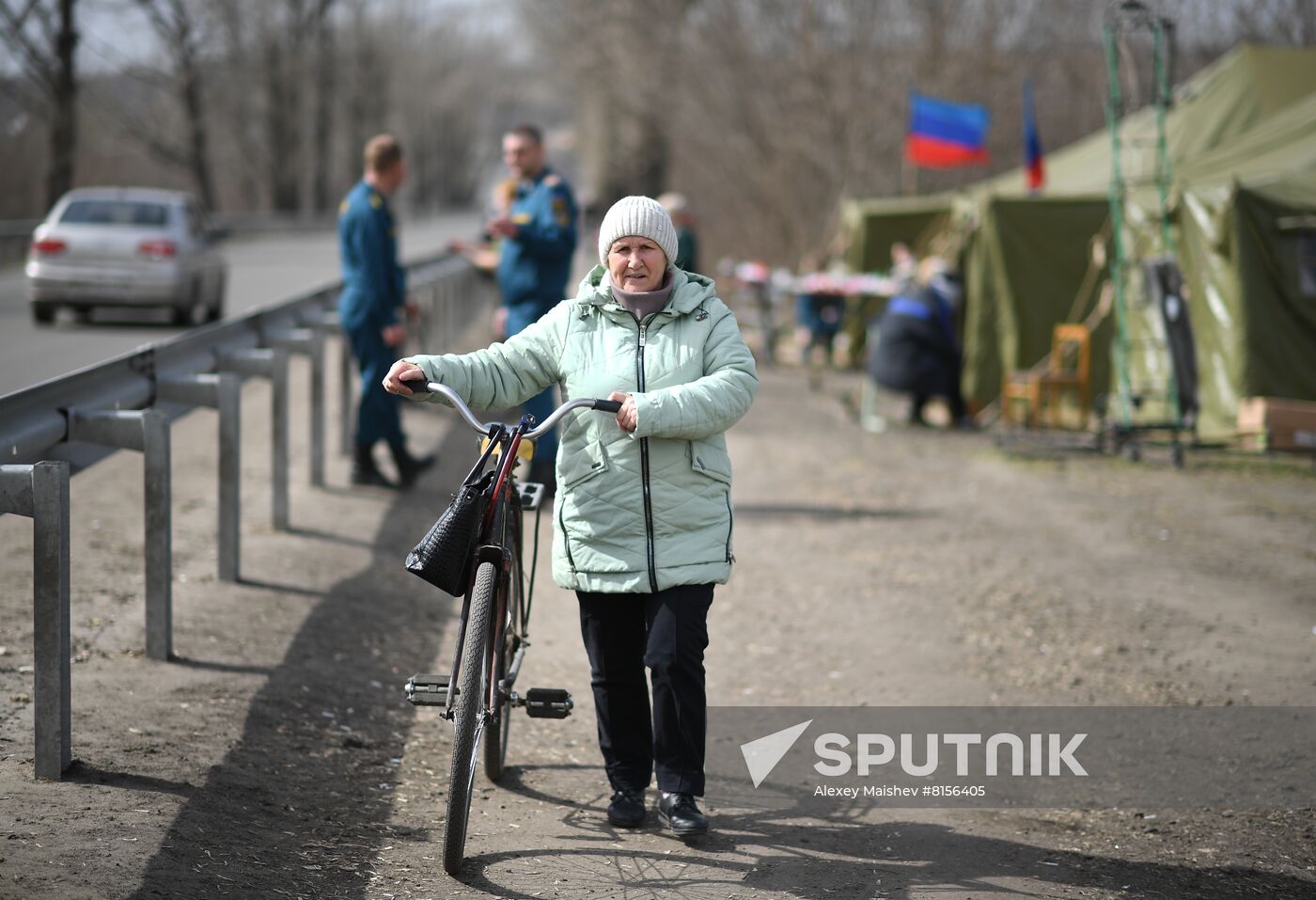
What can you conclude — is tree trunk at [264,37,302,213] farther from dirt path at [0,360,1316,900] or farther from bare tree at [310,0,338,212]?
dirt path at [0,360,1316,900]

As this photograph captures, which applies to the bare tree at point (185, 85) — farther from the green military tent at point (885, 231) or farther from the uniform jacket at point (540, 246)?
the uniform jacket at point (540, 246)

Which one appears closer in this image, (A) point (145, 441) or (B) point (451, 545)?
(B) point (451, 545)

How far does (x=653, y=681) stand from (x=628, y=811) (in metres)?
0.42

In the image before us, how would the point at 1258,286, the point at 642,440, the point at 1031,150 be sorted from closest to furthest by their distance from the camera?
1. the point at 642,440
2. the point at 1258,286
3. the point at 1031,150

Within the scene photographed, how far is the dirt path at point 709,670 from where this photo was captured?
4.43m

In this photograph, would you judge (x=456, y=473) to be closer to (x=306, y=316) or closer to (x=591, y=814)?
(x=306, y=316)

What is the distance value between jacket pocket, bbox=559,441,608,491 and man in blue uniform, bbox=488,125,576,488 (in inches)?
179

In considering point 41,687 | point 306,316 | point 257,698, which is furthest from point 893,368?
point 41,687

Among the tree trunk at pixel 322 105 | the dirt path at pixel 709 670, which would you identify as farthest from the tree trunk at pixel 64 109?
the tree trunk at pixel 322 105

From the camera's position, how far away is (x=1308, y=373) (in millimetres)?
13531

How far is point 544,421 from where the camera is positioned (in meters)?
4.43

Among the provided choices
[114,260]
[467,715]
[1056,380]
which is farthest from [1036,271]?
[467,715]

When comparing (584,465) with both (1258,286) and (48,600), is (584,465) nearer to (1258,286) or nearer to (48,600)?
(48,600)

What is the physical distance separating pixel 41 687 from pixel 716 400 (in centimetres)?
211
